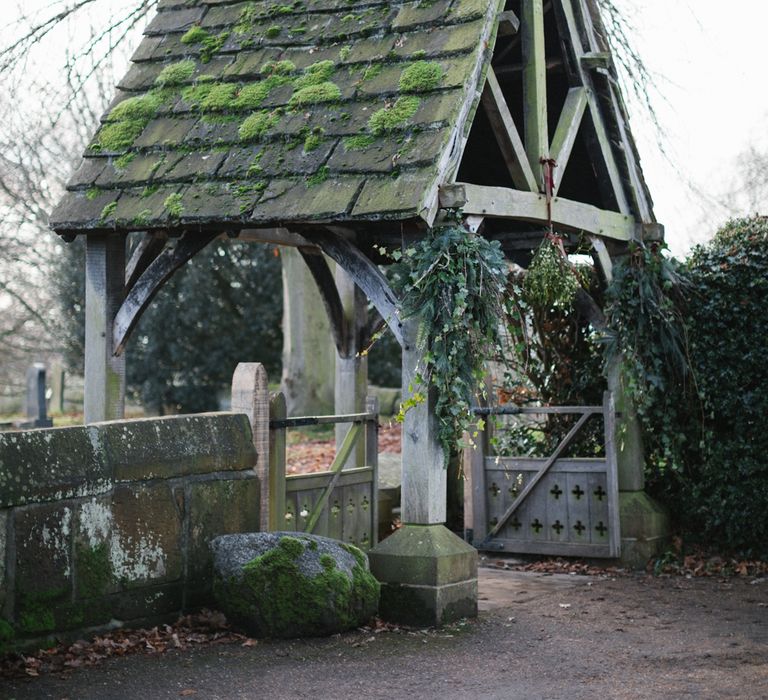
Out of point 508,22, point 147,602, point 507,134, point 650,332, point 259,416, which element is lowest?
point 147,602

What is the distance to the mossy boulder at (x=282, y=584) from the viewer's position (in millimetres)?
6988

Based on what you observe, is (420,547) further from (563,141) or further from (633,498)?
(563,141)

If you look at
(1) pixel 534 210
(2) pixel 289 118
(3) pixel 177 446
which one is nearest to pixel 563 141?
(1) pixel 534 210

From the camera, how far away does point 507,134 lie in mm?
8609

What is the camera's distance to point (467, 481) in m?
11.0

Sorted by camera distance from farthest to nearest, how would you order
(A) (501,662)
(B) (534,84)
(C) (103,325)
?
1. (B) (534,84)
2. (C) (103,325)
3. (A) (501,662)

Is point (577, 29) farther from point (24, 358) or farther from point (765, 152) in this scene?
point (24, 358)

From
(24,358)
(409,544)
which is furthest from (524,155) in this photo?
(24,358)

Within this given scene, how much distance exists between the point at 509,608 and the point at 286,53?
14.9 ft

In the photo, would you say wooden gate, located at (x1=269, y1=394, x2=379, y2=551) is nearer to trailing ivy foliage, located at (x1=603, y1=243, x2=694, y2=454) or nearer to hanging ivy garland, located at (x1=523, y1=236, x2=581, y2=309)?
hanging ivy garland, located at (x1=523, y1=236, x2=581, y2=309)

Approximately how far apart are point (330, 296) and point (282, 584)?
4182mm

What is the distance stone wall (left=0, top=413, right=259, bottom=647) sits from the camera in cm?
635

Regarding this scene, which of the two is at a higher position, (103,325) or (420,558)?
(103,325)

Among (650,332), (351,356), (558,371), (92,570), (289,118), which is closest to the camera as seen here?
(92,570)
